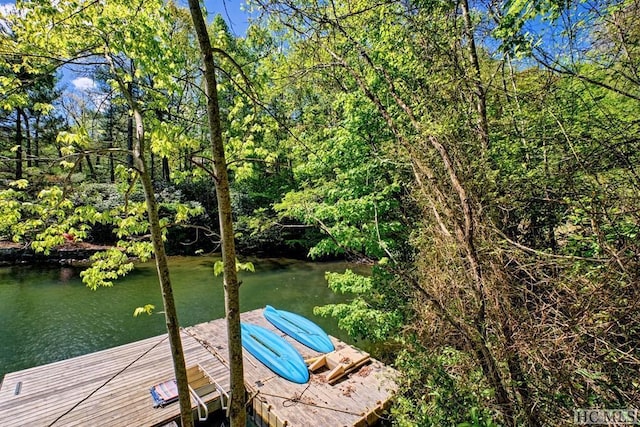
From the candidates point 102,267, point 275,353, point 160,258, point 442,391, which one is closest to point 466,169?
point 442,391

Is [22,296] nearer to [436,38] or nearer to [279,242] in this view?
[279,242]

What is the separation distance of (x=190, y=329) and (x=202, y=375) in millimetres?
2298

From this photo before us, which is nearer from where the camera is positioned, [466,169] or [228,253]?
[228,253]

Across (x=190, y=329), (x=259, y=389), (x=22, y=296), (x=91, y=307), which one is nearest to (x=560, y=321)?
(x=259, y=389)

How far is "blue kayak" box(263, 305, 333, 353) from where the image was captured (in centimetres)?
652

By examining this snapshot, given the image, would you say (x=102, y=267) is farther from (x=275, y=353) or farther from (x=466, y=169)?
(x=275, y=353)

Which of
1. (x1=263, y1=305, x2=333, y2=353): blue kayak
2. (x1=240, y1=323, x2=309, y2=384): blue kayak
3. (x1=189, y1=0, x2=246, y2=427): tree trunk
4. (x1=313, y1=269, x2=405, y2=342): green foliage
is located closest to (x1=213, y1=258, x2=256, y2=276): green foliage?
(x1=189, y1=0, x2=246, y2=427): tree trunk

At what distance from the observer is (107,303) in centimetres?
994

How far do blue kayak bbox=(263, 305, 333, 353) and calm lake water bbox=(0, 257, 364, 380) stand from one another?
1309mm

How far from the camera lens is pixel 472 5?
12.9 feet

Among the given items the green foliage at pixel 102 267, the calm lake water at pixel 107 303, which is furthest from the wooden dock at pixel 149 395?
the calm lake water at pixel 107 303

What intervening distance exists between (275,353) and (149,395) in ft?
7.49

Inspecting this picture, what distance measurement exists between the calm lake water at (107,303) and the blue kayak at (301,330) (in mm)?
1309

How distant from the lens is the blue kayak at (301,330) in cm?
652
